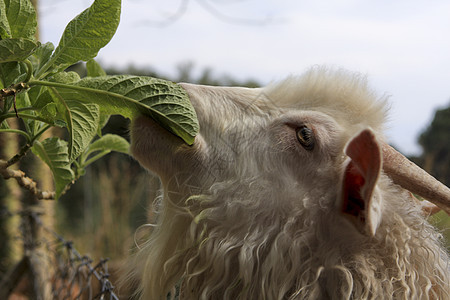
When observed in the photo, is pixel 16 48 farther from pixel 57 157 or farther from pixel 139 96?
pixel 57 157

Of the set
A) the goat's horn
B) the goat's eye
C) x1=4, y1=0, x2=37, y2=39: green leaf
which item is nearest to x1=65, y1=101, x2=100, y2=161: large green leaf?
x1=4, y1=0, x2=37, y2=39: green leaf

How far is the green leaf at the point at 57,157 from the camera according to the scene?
99 cm

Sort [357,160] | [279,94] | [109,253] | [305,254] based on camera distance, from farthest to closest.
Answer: [109,253] → [279,94] → [305,254] → [357,160]

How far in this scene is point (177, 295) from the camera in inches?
46.1

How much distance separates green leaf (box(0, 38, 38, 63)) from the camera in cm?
69

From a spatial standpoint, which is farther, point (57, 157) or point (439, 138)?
point (439, 138)

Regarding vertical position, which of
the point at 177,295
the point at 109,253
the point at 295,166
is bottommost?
the point at 109,253

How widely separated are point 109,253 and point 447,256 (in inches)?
146

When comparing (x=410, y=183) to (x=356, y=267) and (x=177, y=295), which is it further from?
(x=177, y=295)

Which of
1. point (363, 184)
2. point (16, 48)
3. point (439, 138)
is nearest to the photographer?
point (16, 48)

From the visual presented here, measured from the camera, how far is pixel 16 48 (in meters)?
0.69

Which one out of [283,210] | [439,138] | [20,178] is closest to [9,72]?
[20,178]

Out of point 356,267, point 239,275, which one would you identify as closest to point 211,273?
point 239,275

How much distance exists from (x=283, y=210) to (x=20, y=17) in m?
0.60
